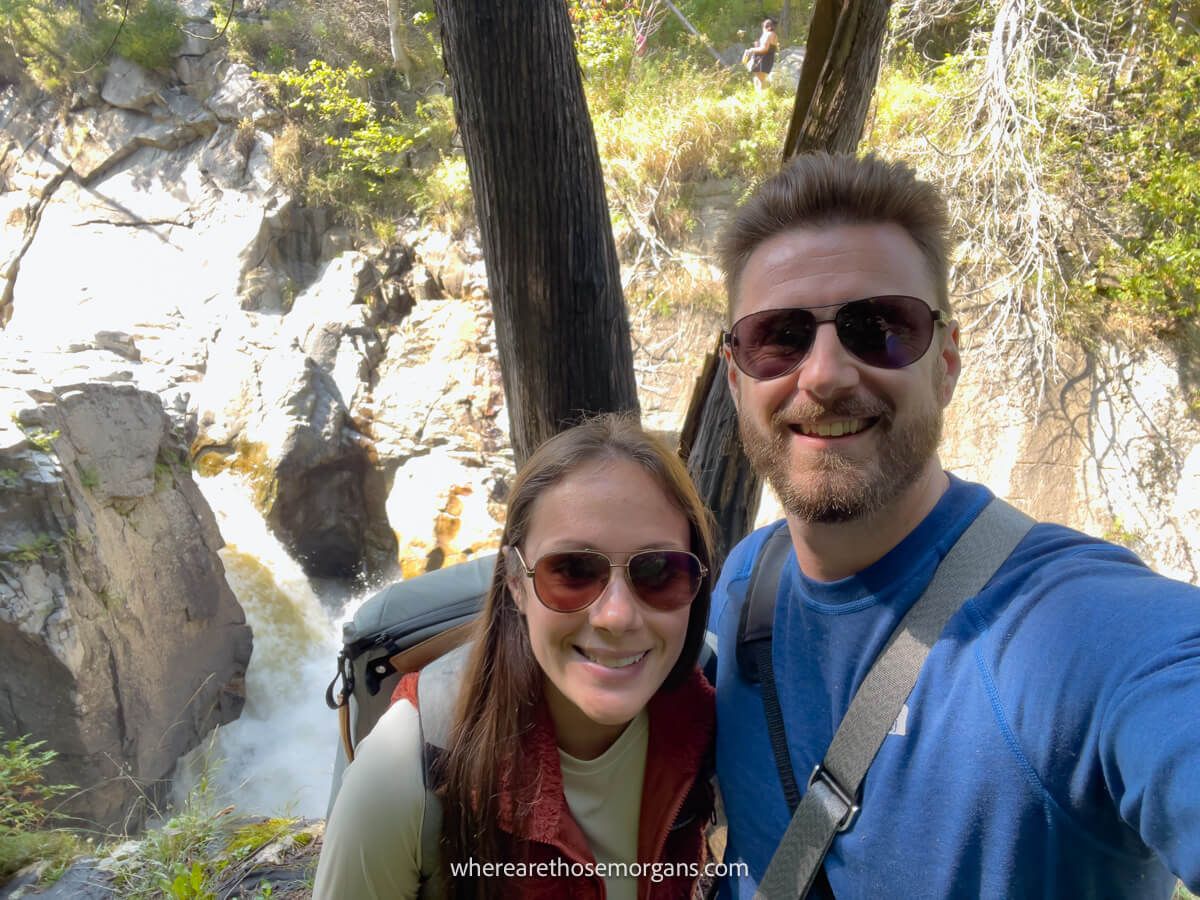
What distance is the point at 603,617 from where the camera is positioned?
1.32 m

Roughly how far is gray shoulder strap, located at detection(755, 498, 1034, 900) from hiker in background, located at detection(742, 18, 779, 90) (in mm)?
9891

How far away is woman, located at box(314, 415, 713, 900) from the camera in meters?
1.25

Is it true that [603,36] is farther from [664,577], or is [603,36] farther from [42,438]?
[664,577]

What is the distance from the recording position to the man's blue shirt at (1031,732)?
2.93ft

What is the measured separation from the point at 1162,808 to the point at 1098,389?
7.61 meters

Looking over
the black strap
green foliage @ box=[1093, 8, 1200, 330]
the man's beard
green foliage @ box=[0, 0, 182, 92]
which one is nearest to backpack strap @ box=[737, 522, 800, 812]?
the black strap

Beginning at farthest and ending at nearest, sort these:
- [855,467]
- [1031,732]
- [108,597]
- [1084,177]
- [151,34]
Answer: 1. [151,34]
2. [1084,177]
3. [108,597]
4. [855,467]
5. [1031,732]

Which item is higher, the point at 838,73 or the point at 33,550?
the point at 838,73

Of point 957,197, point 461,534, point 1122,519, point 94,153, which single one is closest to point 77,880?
point 461,534

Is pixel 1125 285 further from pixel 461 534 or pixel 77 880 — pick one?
pixel 77 880

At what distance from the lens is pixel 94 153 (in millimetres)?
14172

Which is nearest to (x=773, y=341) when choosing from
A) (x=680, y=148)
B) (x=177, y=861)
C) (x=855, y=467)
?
(x=855, y=467)

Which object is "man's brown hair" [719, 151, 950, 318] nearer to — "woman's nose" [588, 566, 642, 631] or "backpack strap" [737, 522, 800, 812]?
"backpack strap" [737, 522, 800, 812]

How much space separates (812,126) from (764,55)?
8.60 metres
